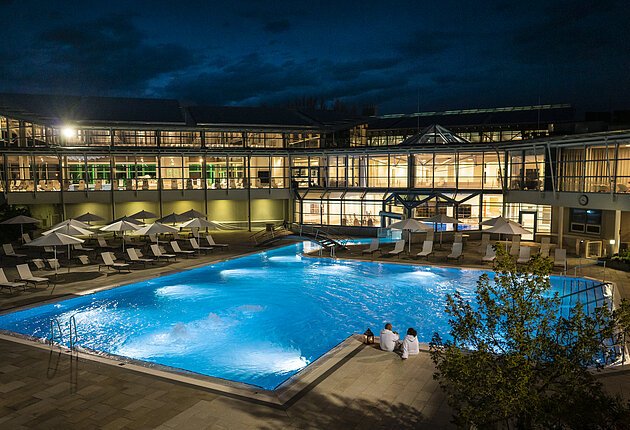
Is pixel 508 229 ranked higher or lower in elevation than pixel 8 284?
higher

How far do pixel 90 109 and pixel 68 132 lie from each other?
266cm

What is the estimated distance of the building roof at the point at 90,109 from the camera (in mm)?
30438

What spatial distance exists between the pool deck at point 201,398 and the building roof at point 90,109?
23.9 metres

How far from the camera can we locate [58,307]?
1389cm

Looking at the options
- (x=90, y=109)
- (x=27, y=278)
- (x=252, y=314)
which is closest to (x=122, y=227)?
(x=27, y=278)

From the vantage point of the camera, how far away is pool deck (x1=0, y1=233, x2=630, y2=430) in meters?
6.86

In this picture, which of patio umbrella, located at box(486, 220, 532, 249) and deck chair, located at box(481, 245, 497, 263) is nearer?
patio umbrella, located at box(486, 220, 532, 249)

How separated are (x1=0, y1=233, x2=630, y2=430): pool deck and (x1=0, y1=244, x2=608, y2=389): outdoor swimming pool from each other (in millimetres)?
1947

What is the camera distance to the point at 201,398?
7.64m

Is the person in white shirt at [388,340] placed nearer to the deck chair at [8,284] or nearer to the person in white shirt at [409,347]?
the person in white shirt at [409,347]

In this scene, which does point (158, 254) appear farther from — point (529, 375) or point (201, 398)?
point (529, 375)

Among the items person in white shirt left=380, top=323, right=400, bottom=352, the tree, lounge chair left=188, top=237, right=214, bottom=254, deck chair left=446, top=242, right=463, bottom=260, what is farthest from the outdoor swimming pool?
the tree

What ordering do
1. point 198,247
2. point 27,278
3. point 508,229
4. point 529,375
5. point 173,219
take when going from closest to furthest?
1. point 529,375
2. point 27,278
3. point 508,229
4. point 198,247
5. point 173,219

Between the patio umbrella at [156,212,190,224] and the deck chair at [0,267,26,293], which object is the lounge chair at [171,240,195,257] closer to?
the patio umbrella at [156,212,190,224]
